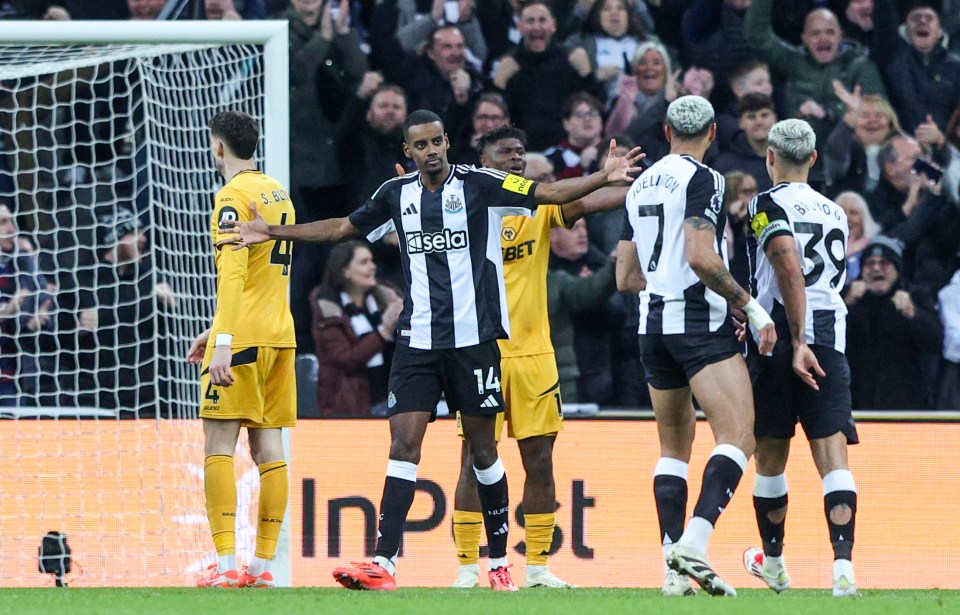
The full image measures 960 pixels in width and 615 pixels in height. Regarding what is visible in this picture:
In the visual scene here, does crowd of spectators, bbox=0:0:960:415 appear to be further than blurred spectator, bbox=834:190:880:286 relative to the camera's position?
No

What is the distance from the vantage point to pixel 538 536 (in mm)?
6684

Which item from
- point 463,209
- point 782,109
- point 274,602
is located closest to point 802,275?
point 463,209

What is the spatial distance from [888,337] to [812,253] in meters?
Result: 3.84

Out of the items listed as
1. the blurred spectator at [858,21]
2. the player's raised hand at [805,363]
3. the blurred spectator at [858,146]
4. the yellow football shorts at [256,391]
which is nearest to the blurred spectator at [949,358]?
the blurred spectator at [858,146]

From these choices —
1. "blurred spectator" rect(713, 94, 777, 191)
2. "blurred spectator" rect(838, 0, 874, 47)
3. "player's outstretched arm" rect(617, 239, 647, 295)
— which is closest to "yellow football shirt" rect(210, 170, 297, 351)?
"player's outstretched arm" rect(617, 239, 647, 295)

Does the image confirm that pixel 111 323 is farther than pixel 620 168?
Yes

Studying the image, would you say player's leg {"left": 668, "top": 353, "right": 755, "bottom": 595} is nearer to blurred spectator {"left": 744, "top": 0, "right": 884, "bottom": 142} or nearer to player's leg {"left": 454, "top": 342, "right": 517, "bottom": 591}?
player's leg {"left": 454, "top": 342, "right": 517, "bottom": 591}

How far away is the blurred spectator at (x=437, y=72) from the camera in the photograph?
978 centimetres

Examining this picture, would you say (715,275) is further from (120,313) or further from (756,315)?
(120,313)

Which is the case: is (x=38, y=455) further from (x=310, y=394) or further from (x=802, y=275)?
(x=802, y=275)

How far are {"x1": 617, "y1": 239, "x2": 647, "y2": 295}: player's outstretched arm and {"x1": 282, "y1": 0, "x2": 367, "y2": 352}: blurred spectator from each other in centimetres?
403

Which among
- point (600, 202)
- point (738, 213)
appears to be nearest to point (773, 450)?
point (600, 202)

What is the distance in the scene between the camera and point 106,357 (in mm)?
8695

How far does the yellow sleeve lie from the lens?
6.10 metres
